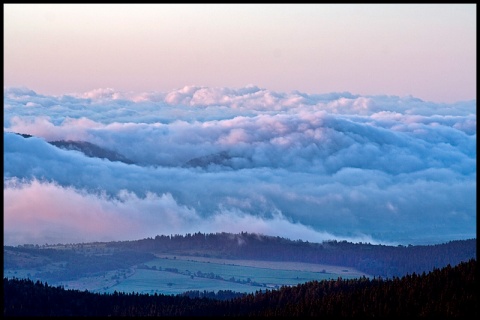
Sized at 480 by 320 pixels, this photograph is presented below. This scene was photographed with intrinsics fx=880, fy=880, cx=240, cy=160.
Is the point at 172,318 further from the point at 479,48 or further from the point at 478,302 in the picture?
the point at 479,48

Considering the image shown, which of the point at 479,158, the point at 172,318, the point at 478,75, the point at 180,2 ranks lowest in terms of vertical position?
the point at 172,318

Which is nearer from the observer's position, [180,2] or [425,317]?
[180,2]

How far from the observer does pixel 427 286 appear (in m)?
151

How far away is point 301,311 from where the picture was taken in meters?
A: 164

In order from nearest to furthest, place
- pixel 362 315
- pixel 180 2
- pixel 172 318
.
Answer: pixel 180 2 < pixel 362 315 < pixel 172 318

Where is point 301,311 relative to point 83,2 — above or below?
below

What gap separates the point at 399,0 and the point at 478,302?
61.2 m

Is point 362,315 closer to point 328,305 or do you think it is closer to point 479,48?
point 328,305

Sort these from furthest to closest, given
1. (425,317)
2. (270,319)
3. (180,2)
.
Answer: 1. (270,319)
2. (425,317)
3. (180,2)

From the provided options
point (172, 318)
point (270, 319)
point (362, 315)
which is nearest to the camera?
point (362, 315)

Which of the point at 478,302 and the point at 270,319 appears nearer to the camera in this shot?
the point at 478,302

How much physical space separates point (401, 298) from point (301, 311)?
2236 centimetres

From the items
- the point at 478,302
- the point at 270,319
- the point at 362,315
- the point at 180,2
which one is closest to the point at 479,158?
the point at 180,2

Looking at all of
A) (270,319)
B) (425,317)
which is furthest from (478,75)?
(270,319)
